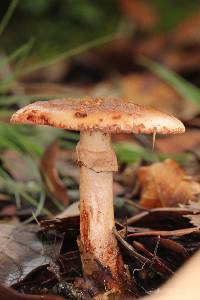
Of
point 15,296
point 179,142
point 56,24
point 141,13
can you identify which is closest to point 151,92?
point 56,24

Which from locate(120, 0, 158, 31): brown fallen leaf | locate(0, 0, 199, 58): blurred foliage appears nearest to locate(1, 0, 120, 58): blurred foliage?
locate(0, 0, 199, 58): blurred foliage

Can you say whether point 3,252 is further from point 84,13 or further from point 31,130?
point 84,13

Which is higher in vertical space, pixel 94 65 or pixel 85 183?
pixel 94 65

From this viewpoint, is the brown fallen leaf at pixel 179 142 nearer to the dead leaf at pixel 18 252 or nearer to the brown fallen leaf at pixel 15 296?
the dead leaf at pixel 18 252

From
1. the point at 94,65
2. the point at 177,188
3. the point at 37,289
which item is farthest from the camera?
the point at 94,65

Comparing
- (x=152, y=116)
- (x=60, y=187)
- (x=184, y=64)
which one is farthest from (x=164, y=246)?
(x=184, y=64)

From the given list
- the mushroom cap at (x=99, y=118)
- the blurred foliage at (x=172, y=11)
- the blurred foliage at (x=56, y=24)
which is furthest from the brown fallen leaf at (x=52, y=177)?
the blurred foliage at (x=172, y=11)

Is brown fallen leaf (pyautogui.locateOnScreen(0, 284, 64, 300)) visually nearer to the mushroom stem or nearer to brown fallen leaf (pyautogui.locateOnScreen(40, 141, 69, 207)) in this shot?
the mushroom stem
